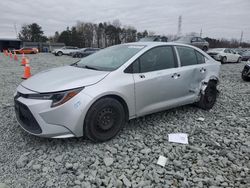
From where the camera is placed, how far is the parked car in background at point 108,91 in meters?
2.45

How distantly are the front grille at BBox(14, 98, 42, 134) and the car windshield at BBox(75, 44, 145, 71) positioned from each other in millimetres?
1170

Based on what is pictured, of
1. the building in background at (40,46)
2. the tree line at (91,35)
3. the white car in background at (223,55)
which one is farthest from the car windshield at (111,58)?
the tree line at (91,35)

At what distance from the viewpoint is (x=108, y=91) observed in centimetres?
264

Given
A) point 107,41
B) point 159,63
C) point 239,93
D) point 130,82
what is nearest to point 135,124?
point 130,82

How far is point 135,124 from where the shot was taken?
349 centimetres

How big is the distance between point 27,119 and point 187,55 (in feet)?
10.1

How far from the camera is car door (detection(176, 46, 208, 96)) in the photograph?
145 inches

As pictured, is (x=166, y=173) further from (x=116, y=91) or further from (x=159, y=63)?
(x=159, y=63)

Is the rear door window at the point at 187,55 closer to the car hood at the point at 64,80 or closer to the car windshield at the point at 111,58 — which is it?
the car windshield at the point at 111,58

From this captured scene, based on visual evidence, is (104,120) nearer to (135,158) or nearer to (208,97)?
(135,158)

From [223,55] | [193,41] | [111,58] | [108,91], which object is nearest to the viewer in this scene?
[108,91]

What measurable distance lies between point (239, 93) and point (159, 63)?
3.94 metres

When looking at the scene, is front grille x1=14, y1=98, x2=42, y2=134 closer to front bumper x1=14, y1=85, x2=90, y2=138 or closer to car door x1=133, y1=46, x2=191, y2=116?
front bumper x1=14, y1=85, x2=90, y2=138

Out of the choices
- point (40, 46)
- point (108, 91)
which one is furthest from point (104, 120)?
point (40, 46)
